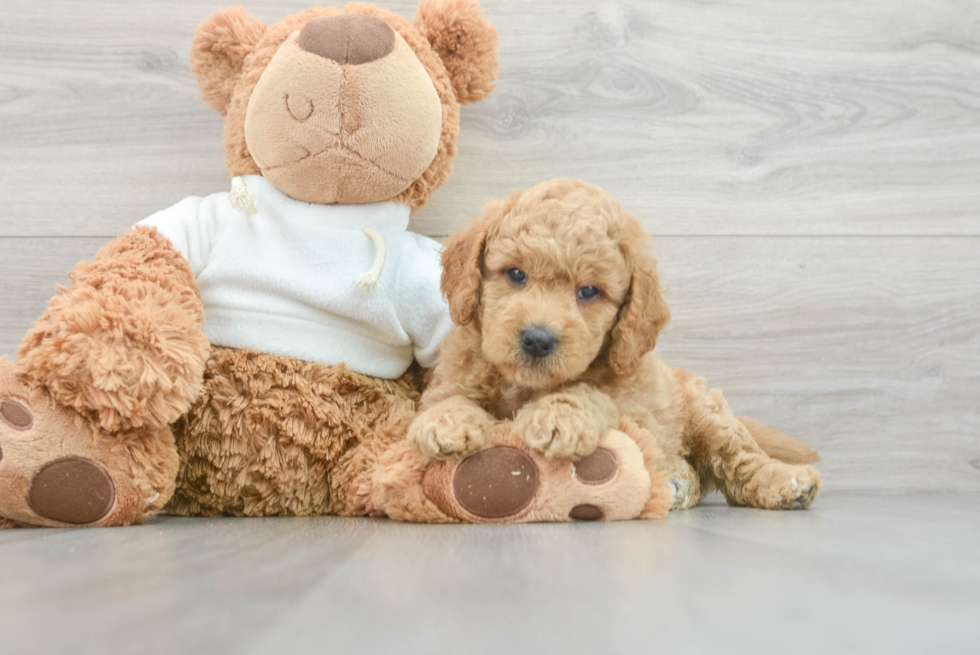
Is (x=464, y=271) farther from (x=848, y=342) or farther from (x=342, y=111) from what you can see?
(x=848, y=342)

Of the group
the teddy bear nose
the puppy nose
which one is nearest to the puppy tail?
the puppy nose

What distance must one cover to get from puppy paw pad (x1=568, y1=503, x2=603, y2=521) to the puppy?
0.08 m

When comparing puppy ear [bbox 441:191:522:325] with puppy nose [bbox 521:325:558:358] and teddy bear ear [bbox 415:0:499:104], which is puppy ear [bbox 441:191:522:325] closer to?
puppy nose [bbox 521:325:558:358]

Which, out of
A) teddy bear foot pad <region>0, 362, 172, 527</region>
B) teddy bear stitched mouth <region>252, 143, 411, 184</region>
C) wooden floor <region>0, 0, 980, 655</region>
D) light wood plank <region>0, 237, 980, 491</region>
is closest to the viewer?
teddy bear foot pad <region>0, 362, 172, 527</region>

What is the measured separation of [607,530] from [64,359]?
796 millimetres

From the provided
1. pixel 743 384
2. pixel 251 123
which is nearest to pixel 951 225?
pixel 743 384

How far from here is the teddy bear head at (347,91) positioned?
1247mm

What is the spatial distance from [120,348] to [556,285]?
2.13 ft

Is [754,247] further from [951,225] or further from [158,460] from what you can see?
[158,460]

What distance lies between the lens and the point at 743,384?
175 cm

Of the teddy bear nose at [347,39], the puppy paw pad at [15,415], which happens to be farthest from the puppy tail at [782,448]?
the puppy paw pad at [15,415]

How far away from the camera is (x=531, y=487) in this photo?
42.4 inches

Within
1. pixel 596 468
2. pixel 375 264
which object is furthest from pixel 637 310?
pixel 375 264

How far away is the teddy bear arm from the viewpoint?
1.07m
